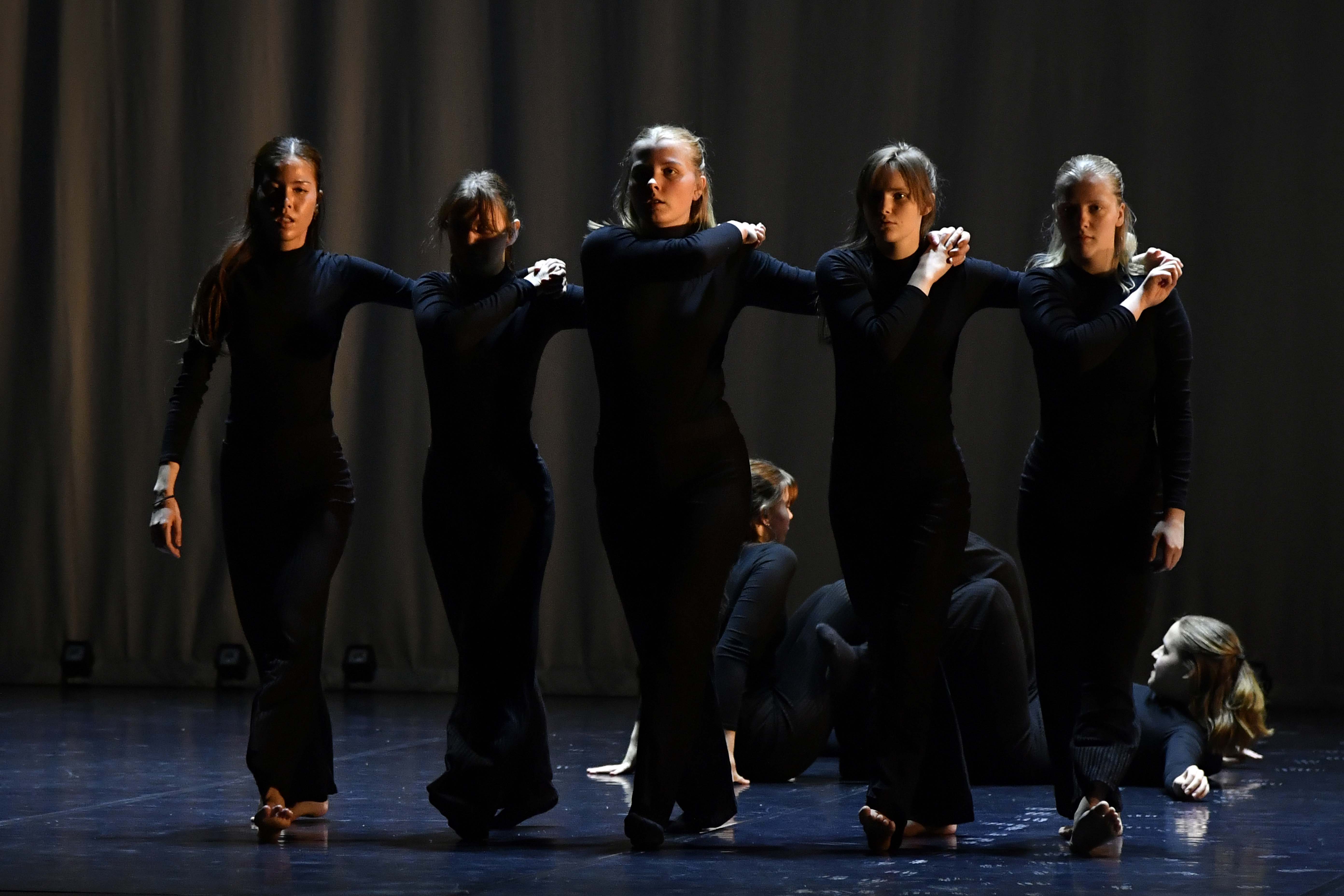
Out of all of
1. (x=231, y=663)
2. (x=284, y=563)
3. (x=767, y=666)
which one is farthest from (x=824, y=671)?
(x=231, y=663)

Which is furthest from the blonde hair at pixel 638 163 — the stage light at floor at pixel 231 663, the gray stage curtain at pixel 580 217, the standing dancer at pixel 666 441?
the stage light at floor at pixel 231 663

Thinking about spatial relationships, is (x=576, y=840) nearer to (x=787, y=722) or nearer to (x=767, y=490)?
(x=787, y=722)

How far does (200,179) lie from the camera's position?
7445mm

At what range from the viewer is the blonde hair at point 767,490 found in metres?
4.62

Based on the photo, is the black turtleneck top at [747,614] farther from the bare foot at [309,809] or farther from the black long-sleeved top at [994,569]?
the bare foot at [309,809]

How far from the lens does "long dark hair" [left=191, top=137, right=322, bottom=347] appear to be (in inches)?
146

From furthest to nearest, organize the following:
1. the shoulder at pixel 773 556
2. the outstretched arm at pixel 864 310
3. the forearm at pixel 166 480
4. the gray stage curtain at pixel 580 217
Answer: the gray stage curtain at pixel 580 217 < the shoulder at pixel 773 556 < the forearm at pixel 166 480 < the outstretched arm at pixel 864 310

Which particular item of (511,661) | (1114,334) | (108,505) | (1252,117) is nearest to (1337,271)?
(1252,117)

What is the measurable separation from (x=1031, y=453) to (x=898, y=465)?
1.04 feet

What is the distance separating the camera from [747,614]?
4.43 metres

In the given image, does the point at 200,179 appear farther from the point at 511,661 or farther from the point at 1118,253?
the point at 1118,253

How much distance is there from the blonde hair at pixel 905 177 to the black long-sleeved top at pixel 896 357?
8 centimetres

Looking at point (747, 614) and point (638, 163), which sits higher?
point (638, 163)

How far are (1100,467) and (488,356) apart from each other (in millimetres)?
1249
